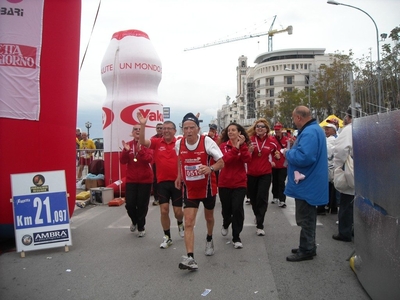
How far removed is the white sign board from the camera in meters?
5.03

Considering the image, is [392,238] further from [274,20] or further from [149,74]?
[274,20]

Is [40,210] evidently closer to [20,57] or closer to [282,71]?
[20,57]

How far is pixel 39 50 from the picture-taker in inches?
206

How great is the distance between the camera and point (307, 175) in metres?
4.46

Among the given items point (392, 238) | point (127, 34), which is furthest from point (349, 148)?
point (127, 34)

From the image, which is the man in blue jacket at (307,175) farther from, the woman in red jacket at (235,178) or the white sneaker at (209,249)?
the white sneaker at (209,249)

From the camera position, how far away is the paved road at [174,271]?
3.70 metres

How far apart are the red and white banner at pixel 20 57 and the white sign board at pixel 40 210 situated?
93cm

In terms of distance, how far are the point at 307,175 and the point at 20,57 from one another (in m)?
4.26

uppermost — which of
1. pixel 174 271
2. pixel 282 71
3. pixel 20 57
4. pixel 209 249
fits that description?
pixel 282 71

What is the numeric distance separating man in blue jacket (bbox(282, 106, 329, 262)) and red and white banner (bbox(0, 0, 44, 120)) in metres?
3.76

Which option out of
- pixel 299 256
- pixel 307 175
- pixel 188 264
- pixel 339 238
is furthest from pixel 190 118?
pixel 339 238

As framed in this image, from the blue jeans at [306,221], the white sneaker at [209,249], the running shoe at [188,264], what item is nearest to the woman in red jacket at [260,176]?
the white sneaker at [209,249]

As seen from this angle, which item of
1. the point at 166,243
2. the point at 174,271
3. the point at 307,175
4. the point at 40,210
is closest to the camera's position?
the point at 174,271
